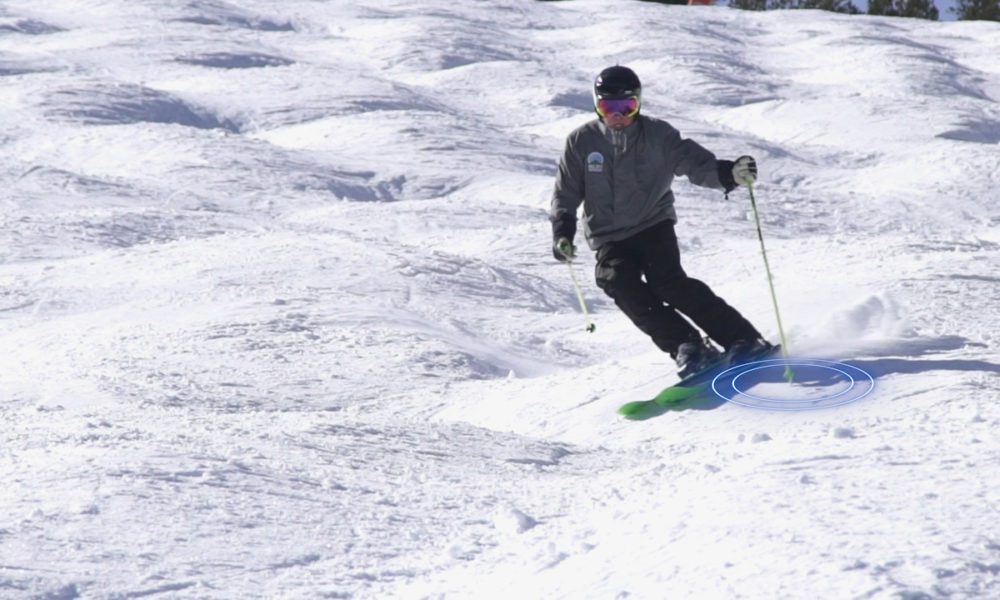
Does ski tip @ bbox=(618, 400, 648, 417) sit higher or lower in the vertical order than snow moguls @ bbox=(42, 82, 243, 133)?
higher

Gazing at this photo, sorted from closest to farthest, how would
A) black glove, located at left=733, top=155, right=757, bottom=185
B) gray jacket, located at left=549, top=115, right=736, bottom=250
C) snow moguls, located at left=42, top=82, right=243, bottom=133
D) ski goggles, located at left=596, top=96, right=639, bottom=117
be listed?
black glove, located at left=733, top=155, right=757, bottom=185, ski goggles, located at left=596, top=96, right=639, bottom=117, gray jacket, located at left=549, top=115, right=736, bottom=250, snow moguls, located at left=42, top=82, right=243, bottom=133

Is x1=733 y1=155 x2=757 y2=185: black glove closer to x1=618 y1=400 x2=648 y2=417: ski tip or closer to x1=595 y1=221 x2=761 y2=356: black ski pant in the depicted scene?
x1=595 y1=221 x2=761 y2=356: black ski pant

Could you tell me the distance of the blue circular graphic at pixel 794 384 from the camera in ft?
17.8

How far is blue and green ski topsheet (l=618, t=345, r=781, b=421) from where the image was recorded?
5742mm

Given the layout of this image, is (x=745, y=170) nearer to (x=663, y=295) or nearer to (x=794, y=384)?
(x=663, y=295)

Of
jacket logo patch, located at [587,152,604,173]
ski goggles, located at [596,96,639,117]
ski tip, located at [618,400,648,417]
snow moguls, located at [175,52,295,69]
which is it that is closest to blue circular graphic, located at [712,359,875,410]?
ski tip, located at [618,400,648,417]

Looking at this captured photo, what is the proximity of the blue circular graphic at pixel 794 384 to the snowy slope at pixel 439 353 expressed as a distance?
100 millimetres

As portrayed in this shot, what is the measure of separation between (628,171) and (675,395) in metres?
1.06

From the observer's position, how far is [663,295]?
20.2 feet

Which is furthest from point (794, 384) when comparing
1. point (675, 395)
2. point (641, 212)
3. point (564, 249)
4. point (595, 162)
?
point (595, 162)

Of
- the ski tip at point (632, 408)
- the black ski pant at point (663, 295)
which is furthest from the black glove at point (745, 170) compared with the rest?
the ski tip at point (632, 408)

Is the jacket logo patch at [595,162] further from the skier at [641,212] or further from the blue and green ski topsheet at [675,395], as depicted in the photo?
the blue and green ski topsheet at [675,395]

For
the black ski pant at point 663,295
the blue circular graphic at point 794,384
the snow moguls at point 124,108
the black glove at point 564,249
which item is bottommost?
the snow moguls at point 124,108

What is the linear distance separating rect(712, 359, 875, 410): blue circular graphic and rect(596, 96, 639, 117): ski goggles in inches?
47.4
